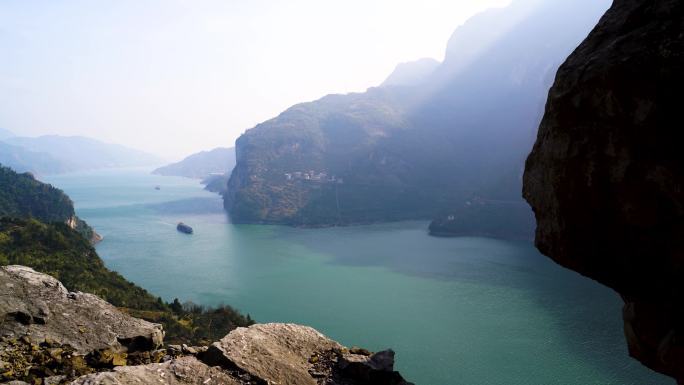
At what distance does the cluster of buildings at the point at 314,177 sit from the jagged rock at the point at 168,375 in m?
158

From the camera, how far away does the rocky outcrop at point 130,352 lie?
6184 millimetres

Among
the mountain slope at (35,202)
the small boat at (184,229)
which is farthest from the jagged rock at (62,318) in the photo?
the small boat at (184,229)

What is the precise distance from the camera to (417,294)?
6306cm

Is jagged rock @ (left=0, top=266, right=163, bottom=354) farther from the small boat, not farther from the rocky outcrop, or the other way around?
the small boat

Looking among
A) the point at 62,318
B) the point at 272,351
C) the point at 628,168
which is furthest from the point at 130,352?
the point at 628,168

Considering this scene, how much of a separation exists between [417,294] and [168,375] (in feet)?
196

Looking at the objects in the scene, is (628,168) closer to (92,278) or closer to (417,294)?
(92,278)

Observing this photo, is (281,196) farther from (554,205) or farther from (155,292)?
(554,205)

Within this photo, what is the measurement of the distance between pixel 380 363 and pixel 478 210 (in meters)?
118

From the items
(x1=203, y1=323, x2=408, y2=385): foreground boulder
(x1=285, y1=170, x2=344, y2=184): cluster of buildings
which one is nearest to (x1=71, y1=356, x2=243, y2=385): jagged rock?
(x1=203, y1=323, x2=408, y2=385): foreground boulder

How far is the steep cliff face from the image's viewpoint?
558cm

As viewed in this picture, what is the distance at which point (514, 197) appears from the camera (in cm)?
12425

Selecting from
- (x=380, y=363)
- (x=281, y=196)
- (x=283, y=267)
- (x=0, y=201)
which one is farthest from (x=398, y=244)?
(x=380, y=363)

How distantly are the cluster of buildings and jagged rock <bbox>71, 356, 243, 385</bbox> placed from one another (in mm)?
158376
